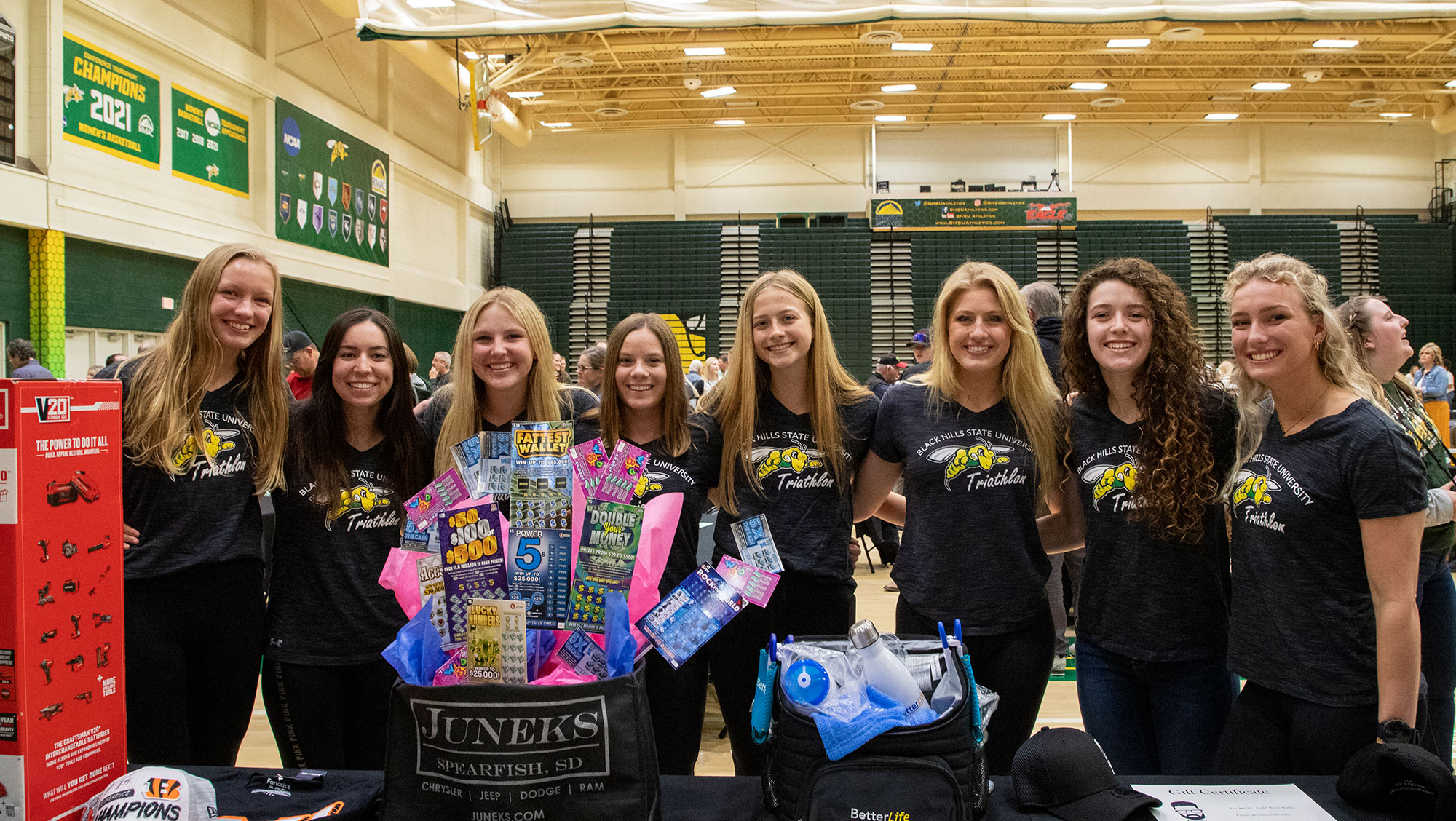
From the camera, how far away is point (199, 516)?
1781 mm

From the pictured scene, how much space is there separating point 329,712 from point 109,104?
7.95m

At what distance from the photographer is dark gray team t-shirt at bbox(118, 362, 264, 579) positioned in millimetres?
1750

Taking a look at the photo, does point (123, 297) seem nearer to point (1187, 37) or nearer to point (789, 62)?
point (789, 62)

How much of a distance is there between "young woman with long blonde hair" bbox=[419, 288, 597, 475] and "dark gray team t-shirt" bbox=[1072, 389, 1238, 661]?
47.0 inches

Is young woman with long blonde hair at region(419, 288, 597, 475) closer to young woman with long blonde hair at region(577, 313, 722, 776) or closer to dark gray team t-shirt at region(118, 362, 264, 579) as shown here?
young woman with long blonde hair at region(577, 313, 722, 776)

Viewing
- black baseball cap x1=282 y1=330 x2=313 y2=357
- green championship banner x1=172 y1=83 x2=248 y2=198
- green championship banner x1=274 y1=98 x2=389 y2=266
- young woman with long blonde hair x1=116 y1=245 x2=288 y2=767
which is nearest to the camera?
young woman with long blonde hair x1=116 y1=245 x2=288 y2=767

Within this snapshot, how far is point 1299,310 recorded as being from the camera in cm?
Result: 150

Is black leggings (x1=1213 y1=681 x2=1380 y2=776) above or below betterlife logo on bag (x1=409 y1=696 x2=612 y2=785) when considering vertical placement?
below

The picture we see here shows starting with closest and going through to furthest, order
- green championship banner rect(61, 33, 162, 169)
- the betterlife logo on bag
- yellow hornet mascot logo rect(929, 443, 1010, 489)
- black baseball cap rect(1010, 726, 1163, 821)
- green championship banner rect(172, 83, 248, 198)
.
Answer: the betterlife logo on bag
black baseball cap rect(1010, 726, 1163, 821)
yellow hornet mascot logo rect(929, 443, 1010, 489)
green championship banner rect(61, 33, 162, 169)
green championship banner rect(172, 83, 248, 198)

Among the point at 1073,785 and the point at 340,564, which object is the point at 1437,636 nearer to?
the point at 1073,785

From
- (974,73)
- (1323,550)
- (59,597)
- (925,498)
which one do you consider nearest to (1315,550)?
(1323,550)

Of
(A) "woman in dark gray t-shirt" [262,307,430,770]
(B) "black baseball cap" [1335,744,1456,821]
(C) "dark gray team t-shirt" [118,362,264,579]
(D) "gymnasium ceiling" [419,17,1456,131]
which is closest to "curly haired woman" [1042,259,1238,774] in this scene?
(B) "black baseball cap" [1335,744,1456,821]

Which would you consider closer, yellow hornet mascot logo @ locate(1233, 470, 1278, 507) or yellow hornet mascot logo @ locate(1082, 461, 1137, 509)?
yellow hornet mascot logo @ locate(1233, 470, 1278, 507)

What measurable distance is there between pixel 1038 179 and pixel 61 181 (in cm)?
1406
